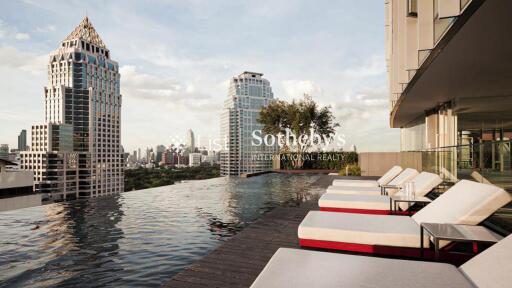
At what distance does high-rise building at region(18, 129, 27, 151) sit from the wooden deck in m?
130

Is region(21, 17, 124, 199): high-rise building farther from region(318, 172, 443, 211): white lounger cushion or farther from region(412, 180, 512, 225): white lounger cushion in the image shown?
region(412, 180, 512, 225): white lounger cushion

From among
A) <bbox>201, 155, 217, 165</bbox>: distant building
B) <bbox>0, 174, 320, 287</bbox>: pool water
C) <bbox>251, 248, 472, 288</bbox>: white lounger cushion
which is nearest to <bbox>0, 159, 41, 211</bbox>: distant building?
<bbox>0, 174, 320, 287</bbox>: pool water

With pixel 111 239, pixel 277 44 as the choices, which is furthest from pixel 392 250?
pixel 277 44

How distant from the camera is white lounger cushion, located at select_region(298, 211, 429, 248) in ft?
9.87

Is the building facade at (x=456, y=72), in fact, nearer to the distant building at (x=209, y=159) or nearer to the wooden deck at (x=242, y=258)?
the wooden deck at (x=242, y=258)

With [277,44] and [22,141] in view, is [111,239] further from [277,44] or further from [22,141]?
[22,141]

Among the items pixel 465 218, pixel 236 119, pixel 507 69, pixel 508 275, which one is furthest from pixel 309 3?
pixel 236 119

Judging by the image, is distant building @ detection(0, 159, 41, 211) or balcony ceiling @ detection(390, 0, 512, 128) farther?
distant building @ detection(0, 159, 41, 211)

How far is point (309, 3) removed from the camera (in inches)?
530

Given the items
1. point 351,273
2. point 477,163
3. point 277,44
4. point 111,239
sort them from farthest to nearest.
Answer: point 277,44 < point 477,163 < point 111,239 < point 351,273

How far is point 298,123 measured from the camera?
23516mm

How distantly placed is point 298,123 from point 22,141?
12407cm

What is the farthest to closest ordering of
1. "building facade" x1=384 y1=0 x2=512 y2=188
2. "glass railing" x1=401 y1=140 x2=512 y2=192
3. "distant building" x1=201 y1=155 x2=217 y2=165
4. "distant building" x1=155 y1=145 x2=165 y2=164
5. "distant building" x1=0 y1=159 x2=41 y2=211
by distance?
"distant building" x1=155 y1=145 x2=165 y2=164
"distant building" x1=201 y1=155 x2=217 y2=165
"distant building" x1=0 y1=159 x2=41 y2=211
"building facade" x1=384 y1=0 x2=512 y2=188
"glass railing" x1=401 y1=140 x2=512 y2=192

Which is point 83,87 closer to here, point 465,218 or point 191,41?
point 191,41
